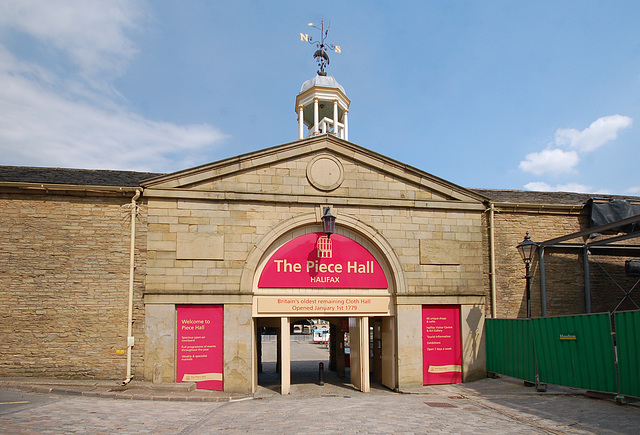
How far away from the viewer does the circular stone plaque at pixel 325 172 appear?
15.1 metres

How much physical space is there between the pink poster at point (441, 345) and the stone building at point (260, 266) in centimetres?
4

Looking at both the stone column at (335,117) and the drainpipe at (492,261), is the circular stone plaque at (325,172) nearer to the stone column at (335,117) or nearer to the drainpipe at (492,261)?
the stone column at (335,117)

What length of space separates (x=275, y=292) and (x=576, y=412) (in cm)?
796

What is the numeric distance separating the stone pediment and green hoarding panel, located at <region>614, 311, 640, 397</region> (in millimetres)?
6223

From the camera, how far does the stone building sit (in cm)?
1355

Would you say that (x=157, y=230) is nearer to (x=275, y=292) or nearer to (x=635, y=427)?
(x=275, y=292)

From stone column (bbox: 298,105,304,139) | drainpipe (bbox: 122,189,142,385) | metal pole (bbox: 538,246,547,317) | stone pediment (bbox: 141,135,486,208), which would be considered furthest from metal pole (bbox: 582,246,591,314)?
drainpipe (bbox: 122,189,142,385)

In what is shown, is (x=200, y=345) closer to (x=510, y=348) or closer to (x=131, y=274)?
(x=131, y=274)

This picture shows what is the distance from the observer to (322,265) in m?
15.0

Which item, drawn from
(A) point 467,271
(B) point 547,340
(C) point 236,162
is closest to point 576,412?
(B) point 547,340

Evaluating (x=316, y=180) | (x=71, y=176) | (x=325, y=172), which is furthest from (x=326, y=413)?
(x=71, y=176)

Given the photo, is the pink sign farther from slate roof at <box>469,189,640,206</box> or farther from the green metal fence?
slate roof at <box>469,189,640,206</box>

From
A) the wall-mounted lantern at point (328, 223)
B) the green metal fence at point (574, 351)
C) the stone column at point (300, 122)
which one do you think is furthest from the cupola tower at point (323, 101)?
the green metal fence at point (574, 351)

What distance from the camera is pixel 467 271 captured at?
51.3 ft
